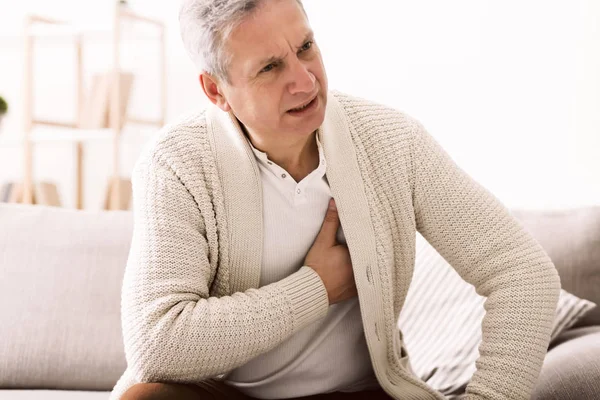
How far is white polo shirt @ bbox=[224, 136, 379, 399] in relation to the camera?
4.53ft

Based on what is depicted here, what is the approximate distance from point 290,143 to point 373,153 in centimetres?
17

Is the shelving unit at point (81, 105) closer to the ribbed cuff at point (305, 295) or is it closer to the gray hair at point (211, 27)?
the gray hair at point (211, 27)

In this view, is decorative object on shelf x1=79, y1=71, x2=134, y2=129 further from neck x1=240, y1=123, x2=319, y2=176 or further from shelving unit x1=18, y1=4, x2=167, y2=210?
→ neck x1=240, y1=123, x2=319, y2=176

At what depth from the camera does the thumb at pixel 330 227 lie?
137 centimetres

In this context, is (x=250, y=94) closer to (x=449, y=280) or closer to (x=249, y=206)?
(x=249, y=206)

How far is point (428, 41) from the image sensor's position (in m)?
2.51

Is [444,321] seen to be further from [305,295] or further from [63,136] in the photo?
[63,136]

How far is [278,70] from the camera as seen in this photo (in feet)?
4.21

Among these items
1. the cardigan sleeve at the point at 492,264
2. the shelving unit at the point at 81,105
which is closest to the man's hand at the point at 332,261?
the cardigan sleeve at the point at 492,264

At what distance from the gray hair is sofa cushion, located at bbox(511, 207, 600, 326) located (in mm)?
863

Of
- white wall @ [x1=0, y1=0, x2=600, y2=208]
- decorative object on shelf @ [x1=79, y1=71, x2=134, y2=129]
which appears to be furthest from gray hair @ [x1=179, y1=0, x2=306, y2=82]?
decorative object on shelf @ [x1=79, y1=71, x2=134, y2=129]

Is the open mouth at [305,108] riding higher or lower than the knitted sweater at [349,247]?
higher

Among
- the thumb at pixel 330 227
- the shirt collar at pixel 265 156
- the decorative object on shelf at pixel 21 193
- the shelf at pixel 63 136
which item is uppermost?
the shirt collar at pixel 265 156

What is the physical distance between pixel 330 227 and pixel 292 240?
0.25 ft
